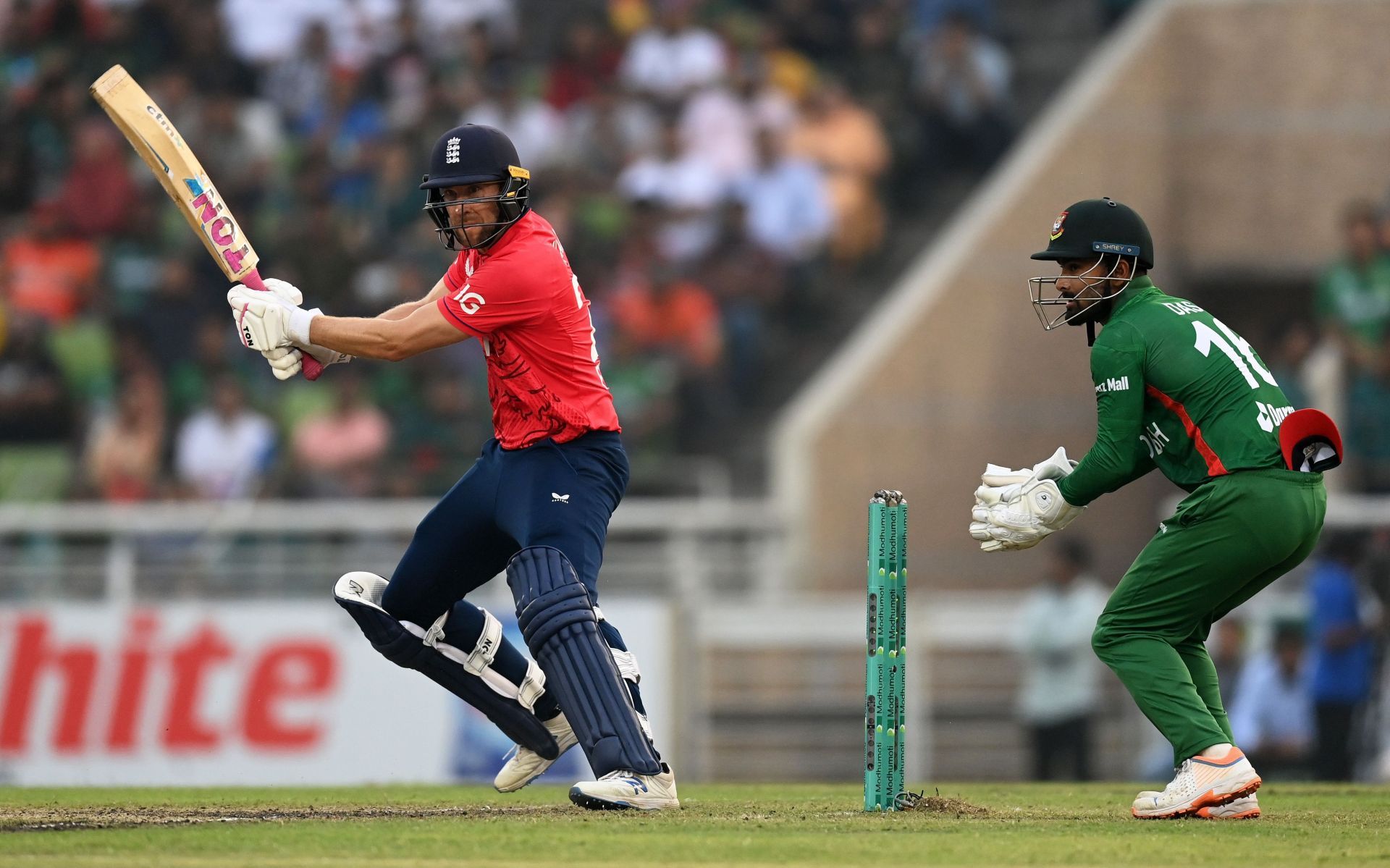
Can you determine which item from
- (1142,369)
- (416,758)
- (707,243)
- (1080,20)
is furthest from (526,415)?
(1080,20)

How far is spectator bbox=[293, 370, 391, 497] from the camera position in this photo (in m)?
15.1

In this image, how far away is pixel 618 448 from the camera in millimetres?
7766

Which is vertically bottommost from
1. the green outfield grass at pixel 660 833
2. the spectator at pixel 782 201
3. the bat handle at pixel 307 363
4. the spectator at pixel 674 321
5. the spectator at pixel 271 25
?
the green outfield grass at pixel 660 833

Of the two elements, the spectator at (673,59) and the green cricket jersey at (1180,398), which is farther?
the spectator at (673,59)

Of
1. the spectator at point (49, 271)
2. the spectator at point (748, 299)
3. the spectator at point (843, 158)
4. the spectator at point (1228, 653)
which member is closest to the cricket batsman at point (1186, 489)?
the spectator at point (1228, 653)

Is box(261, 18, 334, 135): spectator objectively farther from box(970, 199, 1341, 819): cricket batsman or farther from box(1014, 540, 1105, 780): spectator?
box(970, 199, 1341, 819): cricket batsman

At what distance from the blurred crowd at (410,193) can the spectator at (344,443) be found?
20mm

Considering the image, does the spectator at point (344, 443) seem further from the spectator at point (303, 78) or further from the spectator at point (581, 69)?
the spectator at point (581, 69)

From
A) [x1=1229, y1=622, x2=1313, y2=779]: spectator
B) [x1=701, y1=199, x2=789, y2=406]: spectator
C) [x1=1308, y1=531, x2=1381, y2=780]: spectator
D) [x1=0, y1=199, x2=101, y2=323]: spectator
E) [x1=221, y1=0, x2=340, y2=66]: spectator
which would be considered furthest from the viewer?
[x1=221, y1=0, x2=340, y2=66]: spectator

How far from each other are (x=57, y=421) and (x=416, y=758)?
4045 mm

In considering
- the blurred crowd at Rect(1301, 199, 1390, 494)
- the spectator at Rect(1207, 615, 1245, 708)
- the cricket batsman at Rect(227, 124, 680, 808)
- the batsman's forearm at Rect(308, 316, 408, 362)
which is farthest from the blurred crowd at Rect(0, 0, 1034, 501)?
the batsman's forearm at Rect(308, 316, 408, 362)

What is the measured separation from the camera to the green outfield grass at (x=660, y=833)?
6270mm

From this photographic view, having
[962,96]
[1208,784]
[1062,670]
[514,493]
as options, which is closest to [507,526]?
[514,493]

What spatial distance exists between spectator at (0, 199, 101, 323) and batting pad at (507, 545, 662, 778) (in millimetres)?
9790
